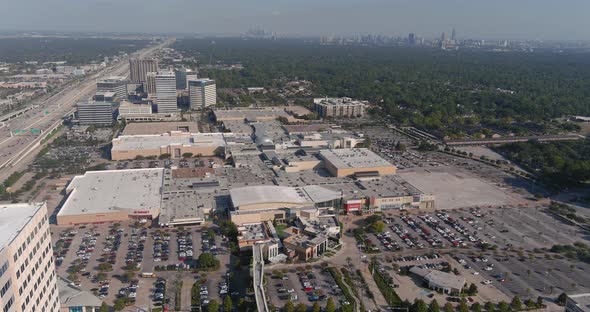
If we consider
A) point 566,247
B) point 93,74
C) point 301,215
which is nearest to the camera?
point 566,247

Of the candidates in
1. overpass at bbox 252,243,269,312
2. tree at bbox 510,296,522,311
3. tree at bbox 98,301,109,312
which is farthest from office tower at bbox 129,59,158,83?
tree at bbox 510,296,522,311

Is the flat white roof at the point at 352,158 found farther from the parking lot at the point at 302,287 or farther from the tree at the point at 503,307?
the tree at the point at 503,307

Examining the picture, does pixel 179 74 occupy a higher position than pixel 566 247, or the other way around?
pixel 179 74

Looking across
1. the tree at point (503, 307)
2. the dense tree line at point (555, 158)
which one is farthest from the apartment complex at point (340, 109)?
the tree at point (503, 307)

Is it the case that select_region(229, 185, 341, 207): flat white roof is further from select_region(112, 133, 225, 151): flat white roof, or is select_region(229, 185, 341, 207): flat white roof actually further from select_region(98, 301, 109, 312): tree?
select_region(112, 133, 225, 151): flat white roof

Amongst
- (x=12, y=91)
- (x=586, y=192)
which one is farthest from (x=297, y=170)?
(x=12, y=91)

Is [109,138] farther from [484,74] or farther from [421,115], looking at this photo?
[484,74]
